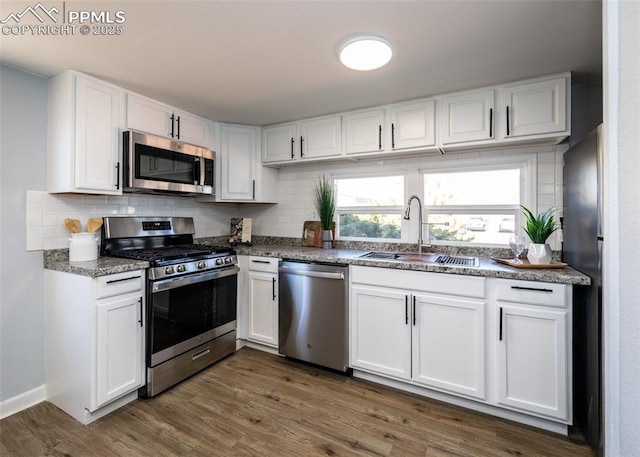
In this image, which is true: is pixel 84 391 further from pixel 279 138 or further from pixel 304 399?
pixel 279 138

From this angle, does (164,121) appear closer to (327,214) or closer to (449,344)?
(327,214)

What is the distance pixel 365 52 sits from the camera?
70.9 inches

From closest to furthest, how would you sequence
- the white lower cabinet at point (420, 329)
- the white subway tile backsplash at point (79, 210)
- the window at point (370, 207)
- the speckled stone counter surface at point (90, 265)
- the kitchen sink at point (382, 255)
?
the speckled stone counter surface at point (90, 265) < the white lower cabinet at point (420, 329) < the white subway tile backsplash at point (79, 210) < the kitchen sink at point (382, 255) < the window at point (370, 207)

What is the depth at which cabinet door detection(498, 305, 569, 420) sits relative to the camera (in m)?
1.80

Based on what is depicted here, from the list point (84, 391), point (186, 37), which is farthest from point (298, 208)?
point (84, 391)

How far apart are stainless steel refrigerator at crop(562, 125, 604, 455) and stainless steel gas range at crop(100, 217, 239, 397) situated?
2.54 metres

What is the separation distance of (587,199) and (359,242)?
179 centimetres

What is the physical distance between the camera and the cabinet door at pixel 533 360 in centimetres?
180

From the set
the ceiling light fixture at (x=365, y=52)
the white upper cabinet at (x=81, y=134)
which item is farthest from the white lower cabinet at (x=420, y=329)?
the white upper cabinet at (x=81, y=134)

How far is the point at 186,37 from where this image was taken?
67.4 inches

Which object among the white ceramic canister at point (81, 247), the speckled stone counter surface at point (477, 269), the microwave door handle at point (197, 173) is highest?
the microwave door handle at point (197, 173)

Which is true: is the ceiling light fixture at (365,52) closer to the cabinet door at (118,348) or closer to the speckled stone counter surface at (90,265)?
the speckled stone counter surface at (90,265)

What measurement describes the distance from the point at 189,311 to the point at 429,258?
77.2 inches

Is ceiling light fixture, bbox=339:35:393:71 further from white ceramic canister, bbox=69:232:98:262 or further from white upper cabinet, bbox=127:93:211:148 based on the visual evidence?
white ceramic canister, bbox=69:232:98:262
